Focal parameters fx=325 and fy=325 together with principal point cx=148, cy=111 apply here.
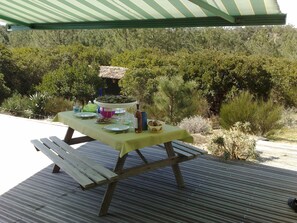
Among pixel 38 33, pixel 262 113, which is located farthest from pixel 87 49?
pixel 262 113

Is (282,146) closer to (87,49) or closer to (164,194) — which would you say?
(164,194)

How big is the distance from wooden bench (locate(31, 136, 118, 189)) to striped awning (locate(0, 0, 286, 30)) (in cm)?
182

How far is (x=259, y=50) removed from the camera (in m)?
29.2

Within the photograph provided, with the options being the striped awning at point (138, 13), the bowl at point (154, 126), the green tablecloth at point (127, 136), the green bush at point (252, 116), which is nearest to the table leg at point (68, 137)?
the green tablecloth at point (127, 136)

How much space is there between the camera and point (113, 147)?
329cm

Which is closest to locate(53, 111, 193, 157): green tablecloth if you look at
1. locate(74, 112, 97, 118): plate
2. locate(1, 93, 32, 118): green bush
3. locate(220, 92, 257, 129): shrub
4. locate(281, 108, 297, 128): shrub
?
locate(74, 112, 97, 118): plate

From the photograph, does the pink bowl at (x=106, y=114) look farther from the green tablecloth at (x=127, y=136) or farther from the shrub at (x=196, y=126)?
the shrub at (x=196, y=126)

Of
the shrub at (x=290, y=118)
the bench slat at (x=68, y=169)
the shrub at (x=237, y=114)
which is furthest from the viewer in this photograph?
the shrub at (x=290, y=118)

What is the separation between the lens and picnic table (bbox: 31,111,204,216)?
10.3 ft

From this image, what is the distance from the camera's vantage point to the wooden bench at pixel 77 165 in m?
3.00

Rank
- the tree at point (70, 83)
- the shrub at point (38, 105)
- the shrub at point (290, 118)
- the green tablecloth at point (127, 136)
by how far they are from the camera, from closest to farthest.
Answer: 1. the green tablecloth at point (127, 136)
2. the shrub at point (38, 105)
3. the shrub at point (290, 118)
4. the tree at point (70, 83)

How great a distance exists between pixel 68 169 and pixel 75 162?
0.71ft

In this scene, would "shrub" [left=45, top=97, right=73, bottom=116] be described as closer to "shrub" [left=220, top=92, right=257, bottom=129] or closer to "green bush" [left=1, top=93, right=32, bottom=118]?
"green bush" [left=1, top=93, right=32, bottom=118]

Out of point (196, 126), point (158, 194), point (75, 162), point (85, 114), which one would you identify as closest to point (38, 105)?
point (196, 126)
